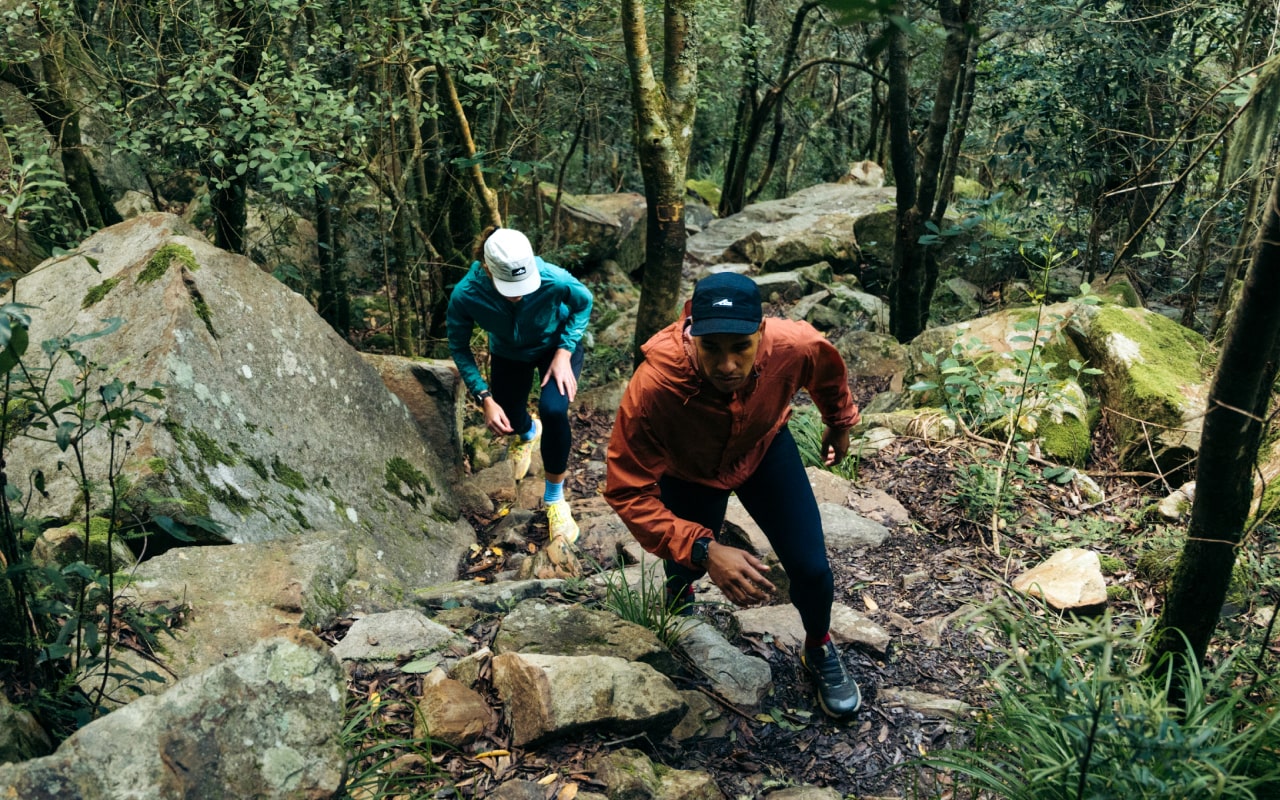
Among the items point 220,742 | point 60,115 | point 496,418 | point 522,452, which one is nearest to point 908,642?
point 496,418

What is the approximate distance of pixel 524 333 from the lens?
5516 mm

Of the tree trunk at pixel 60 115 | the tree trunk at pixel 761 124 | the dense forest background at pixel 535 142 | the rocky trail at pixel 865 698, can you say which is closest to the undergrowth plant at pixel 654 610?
the rocky trail at pixel 865 698

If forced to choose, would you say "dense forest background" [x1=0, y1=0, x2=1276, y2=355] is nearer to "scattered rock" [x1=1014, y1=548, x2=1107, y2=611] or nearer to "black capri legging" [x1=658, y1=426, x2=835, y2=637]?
"scattered rock" [x1=1014, y1=548, x2=1107, y2=611]

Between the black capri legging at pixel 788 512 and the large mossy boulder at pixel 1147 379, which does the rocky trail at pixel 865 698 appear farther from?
the large mossy boulder at pixel 1147 379

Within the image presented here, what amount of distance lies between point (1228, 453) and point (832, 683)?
1.86m

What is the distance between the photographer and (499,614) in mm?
4320

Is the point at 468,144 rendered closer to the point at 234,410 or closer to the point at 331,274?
the point at 331,274

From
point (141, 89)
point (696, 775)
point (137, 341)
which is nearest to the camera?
point (696, 775)

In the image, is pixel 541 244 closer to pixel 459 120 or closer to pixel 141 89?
pixel 459 120

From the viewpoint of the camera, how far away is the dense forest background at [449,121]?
649cm

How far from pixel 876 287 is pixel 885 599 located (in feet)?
34.2

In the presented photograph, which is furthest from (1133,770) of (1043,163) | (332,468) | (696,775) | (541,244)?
(541,244)

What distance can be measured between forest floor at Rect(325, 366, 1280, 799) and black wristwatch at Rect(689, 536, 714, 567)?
0.73 meters

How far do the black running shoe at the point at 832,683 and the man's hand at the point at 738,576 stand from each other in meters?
0.78
